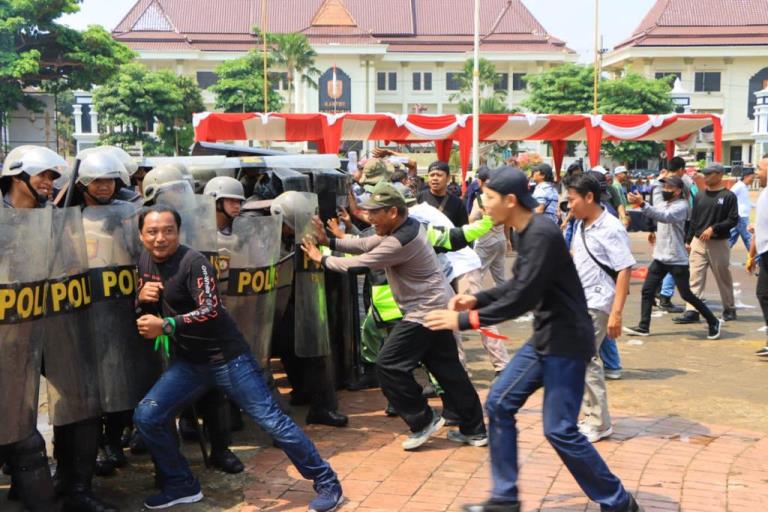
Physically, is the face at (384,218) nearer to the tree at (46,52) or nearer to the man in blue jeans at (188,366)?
the man in blue jeans at (188,366)

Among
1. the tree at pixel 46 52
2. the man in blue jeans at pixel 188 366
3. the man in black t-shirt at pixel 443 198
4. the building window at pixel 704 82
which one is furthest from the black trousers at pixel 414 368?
the building window at pixel 704 82

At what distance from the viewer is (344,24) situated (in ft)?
284

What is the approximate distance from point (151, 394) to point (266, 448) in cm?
132

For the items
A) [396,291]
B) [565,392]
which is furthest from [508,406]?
[396,291]

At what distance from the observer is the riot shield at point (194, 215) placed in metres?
4.88

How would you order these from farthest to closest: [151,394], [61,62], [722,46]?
[722,46]
[61,62]
[151,394]

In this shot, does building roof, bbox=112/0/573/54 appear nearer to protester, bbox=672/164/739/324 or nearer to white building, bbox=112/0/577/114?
white building, bbox=112/0/577/114

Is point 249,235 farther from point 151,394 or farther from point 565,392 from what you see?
point 565,392

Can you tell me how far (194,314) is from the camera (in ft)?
Answer: 14.0

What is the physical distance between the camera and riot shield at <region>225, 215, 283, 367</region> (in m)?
5.21

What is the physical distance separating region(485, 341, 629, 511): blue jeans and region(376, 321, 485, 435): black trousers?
1.13 meters

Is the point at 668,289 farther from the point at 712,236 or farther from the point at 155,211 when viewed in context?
the point at 155,211

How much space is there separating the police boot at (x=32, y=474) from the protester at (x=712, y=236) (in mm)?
7351

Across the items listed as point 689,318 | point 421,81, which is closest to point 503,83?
point 421,81
